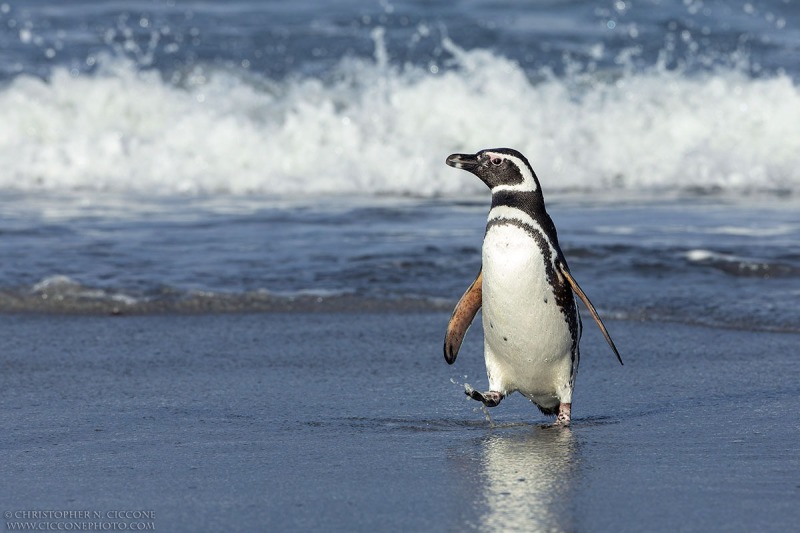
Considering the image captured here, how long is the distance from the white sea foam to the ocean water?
29mm

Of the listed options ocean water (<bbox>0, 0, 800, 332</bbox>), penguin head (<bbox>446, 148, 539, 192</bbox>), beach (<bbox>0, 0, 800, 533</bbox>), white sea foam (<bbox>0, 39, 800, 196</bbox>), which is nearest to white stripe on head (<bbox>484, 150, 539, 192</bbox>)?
penguin head (<bbox>446, 148, 539, 192</bbox>)

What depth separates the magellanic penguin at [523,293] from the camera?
3605 mm

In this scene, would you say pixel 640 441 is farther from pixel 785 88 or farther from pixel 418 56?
pixel 418 56

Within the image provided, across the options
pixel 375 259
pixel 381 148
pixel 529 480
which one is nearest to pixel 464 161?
pixel 529 480

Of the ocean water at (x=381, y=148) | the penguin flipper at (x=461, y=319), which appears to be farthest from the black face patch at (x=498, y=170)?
the ocean water at (x=381, y=148)

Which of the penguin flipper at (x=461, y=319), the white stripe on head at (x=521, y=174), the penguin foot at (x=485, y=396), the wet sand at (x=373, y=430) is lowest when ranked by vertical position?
the wet sand at (x=373, y=430)

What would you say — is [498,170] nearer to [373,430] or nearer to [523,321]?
[523,321]

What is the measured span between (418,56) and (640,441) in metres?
10.1

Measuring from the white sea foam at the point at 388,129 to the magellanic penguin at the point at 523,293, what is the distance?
5453 millimetres

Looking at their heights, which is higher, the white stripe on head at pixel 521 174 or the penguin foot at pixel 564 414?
the white stripe on head at pixel 521 174

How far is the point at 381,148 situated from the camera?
32.9 feet

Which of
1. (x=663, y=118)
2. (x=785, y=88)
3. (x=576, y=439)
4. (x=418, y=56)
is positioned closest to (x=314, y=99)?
(x=418, y=56)

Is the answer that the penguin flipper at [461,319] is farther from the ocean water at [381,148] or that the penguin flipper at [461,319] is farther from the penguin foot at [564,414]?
the ocean water at [381,148]

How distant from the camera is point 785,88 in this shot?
36.9ft
